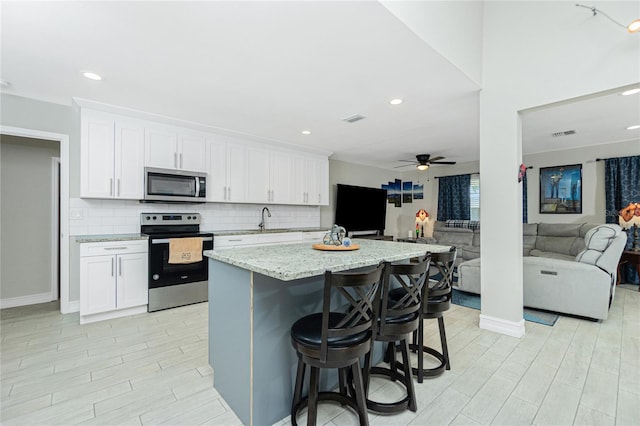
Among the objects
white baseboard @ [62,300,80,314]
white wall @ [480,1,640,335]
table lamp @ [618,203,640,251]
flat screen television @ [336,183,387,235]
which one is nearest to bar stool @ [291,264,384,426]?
white wall @ [480,1,640,335]

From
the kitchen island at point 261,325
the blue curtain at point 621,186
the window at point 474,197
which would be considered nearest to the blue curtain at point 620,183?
the blue curtain at point 621,186

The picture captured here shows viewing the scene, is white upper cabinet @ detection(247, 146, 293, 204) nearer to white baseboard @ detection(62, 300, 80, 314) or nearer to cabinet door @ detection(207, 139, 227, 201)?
cabinet door @ detection(207, 139, 227, 201)

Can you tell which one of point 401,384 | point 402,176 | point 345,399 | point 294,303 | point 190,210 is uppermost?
point 402,176

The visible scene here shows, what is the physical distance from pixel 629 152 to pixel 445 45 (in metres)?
5.41

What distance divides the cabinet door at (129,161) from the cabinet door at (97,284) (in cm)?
83

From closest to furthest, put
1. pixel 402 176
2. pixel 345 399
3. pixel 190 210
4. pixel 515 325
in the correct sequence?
pixel 345 399
pixel 515 325
pixel 190 210
pixel 402 176

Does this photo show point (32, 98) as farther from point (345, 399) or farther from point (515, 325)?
point (515, 325)

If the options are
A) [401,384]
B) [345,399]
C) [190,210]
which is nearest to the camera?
[345,399]

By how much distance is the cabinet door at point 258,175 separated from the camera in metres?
4.74

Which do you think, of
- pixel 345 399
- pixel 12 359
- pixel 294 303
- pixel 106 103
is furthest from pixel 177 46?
pixel 12 359

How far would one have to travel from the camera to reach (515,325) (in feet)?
9.52

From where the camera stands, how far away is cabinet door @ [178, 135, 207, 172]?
13.3 feet

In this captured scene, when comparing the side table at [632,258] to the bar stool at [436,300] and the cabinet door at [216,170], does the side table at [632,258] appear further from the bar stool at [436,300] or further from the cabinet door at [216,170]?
the cabinet door at [216,170]

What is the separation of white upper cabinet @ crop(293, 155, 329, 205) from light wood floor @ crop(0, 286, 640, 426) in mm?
2960
